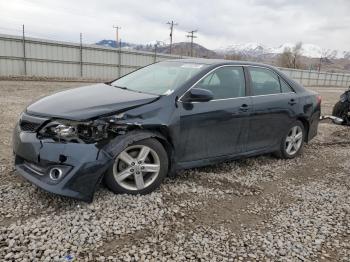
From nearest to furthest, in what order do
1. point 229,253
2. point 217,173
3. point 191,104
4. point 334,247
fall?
1. point 229,253
2. point 334,247
3. point 191,104
4. point 217,173

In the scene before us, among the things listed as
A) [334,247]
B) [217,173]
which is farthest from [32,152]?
[334,247]

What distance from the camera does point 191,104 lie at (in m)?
4.05

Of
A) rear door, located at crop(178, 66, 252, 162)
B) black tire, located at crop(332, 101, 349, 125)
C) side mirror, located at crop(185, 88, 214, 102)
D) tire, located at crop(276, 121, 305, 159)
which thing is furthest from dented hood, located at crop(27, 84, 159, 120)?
black tire, located at crop(332, 101, 349, 125)

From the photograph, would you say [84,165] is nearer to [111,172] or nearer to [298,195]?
[111,172]

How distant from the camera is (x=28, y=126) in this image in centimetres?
353

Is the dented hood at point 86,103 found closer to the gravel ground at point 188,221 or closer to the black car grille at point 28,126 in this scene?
the black car grille at point 28,126

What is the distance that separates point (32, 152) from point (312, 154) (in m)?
4.85

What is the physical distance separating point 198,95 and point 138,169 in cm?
111

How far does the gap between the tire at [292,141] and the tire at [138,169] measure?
2480mm

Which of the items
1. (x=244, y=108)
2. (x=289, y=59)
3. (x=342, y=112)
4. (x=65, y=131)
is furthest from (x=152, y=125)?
(x=289, y=59)

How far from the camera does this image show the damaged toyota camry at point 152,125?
10.8ft

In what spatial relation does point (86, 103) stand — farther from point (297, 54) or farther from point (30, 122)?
point (297, 54)

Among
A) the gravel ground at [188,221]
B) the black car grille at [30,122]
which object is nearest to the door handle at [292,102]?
the gravel ground at [188,221]

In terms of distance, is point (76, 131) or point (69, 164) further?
point (76, 131)
